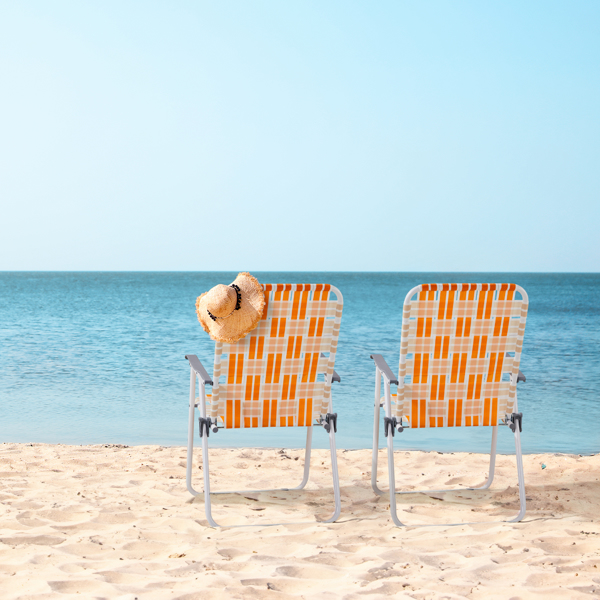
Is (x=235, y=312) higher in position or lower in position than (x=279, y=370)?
higher

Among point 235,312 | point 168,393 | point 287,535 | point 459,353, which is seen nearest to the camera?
point 287,535

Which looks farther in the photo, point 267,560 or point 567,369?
point 567,369

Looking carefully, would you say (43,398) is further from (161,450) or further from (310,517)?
(310,517)

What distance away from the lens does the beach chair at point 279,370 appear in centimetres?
319

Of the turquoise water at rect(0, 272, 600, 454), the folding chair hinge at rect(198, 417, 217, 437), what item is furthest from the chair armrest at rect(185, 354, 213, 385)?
the turquoise water at rect(0, 272, 600, 454)

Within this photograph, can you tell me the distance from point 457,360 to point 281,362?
906 millimetres

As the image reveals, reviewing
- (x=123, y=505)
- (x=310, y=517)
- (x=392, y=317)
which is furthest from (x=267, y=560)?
(x=392, y=317)

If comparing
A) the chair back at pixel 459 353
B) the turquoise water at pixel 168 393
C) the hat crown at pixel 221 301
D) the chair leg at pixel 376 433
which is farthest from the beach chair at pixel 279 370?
the turquoise water at pixel 168 393

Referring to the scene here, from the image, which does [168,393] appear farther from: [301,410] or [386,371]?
[386,371]

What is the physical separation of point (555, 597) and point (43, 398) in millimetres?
6561

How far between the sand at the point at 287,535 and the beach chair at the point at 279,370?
12.5 inches

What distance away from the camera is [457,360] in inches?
128

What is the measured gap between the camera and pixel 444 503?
356cm

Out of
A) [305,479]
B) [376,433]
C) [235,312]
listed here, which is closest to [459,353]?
[376,433]
